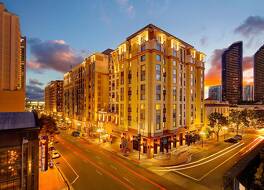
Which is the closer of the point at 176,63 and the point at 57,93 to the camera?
the point at 176,63

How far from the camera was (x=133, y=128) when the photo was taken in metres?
42.4

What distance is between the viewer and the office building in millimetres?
17203

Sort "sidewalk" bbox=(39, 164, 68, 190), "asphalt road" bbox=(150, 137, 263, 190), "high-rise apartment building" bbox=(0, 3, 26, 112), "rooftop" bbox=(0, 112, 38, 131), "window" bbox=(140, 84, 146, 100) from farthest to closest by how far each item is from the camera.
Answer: "window" bbox=(140, 84, 146, 100) → "high-rise apartment building" bbox=(0, 3, 26, 112) → "asphalt road" bbox=(150, 137, 263, 190) → "sidewalk" bbox=(39, 164, 68, 190) → "rooftop" bbox=(0, 112, 38, 131)

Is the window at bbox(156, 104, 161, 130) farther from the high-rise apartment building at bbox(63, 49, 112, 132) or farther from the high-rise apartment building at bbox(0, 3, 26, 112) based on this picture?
the high-rise apartment building at bbox(0, 3, 26, 112)

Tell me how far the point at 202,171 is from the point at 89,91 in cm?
5000

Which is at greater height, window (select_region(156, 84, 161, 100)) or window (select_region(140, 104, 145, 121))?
window (select_region(156, 84, 161, 100))

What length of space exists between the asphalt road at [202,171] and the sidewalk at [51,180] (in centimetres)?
1499

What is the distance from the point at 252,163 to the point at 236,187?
6.15 meters

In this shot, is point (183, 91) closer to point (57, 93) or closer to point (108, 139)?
point (108, 139)

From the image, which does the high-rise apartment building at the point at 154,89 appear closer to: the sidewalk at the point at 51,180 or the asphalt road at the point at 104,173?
the asphalt road at the point at 104,173

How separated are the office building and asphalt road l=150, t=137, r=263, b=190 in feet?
61.9

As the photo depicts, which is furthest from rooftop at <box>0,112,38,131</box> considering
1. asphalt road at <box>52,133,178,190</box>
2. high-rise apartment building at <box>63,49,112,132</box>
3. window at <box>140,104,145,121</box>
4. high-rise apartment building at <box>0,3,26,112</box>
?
high-rise apartment building at <box>63,49,112,132</box>

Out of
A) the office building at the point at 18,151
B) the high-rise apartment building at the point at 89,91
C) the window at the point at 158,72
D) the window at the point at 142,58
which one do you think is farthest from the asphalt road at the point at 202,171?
the high-rise apartment building at the point at 89,91

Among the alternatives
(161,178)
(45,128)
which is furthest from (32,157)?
(161,178)
